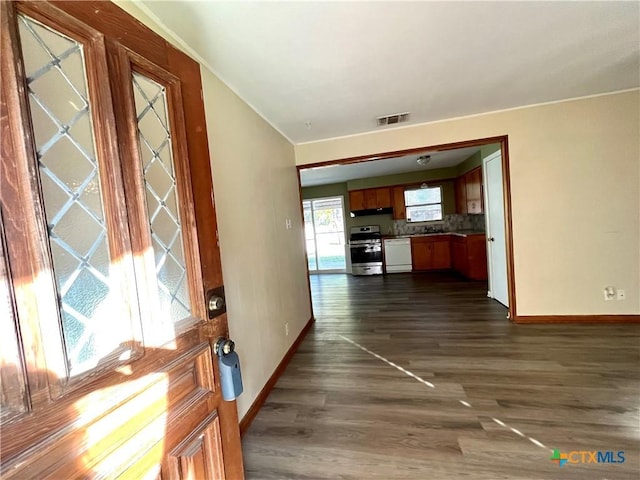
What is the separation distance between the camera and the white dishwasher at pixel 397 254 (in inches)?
247

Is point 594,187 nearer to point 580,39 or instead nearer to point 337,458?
point 580,39

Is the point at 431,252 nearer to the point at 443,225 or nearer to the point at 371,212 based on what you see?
the point at 443,225

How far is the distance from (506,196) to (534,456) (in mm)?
2454

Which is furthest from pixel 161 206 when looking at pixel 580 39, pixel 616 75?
pixel 616 75

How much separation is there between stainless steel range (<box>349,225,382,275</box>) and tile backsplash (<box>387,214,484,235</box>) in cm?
66

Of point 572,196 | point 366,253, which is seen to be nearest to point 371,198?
Answer: point 366,253

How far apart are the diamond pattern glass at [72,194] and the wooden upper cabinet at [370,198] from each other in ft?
20.1

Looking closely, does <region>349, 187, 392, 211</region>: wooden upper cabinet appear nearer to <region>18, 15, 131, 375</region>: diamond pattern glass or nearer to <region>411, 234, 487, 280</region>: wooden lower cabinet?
<region>411, 234, 487, 280</region>: wooden lower cabinet

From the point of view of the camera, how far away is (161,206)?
100cm

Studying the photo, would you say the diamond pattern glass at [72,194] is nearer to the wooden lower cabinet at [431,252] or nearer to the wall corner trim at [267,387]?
the wall corner trim at [267,387]

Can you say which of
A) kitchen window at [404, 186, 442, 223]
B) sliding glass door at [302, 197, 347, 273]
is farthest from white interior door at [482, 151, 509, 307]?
sliding glass door at [302, 197, 347, 273]

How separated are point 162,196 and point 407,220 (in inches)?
246

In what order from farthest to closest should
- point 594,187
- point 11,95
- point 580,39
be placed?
point 594,187 → point 580,39 → point 11,95

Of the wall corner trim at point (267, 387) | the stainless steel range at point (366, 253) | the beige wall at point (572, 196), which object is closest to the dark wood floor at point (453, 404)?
the wall corner trim at point (267, 387)
